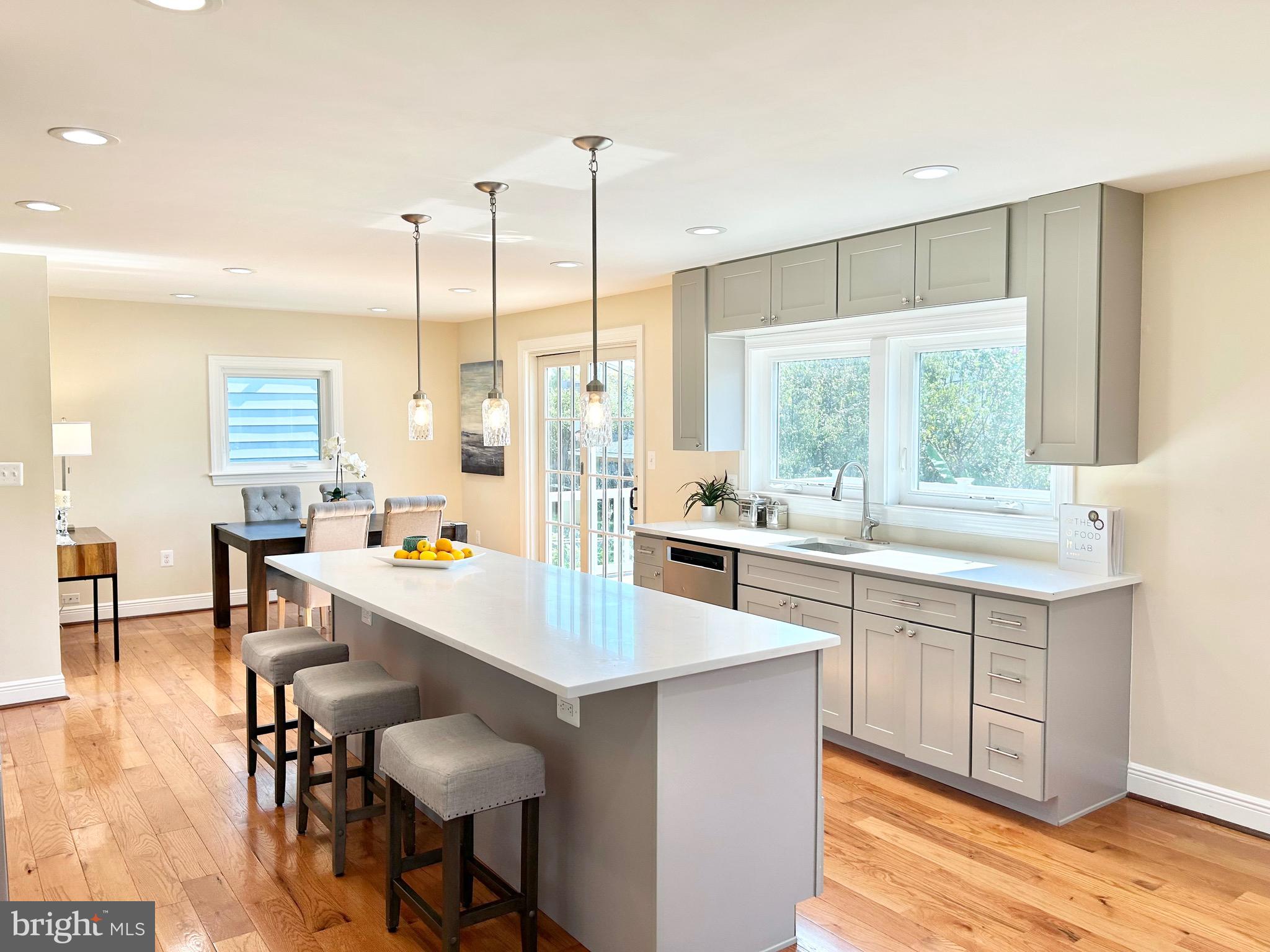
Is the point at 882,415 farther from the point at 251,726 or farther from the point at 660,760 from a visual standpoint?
the point at 251,726

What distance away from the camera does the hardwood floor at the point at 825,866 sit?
2.54 metres

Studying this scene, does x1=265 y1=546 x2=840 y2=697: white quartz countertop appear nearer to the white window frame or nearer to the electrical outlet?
the electrical outlet

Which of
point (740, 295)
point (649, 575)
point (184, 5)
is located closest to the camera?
point (184, 5)

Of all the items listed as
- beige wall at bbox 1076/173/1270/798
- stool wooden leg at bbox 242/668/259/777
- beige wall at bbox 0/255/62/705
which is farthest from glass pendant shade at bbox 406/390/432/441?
beige wall at bbox 1076/173/1270/798

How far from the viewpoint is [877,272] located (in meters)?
3.96

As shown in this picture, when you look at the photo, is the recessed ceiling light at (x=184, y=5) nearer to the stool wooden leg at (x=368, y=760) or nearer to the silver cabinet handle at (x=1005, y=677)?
the stool wooden leg at (x=368, y=760)

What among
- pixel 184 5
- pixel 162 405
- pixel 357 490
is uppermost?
pixel 184 5

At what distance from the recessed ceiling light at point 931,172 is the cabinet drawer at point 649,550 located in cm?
235

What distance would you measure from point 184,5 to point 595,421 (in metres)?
1.52

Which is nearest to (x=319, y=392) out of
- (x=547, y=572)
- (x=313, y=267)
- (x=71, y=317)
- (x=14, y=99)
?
(x=71, y=317)

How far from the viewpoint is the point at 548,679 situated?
2.06 meters

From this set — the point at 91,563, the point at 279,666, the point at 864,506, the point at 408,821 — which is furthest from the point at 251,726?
the point at 864,506

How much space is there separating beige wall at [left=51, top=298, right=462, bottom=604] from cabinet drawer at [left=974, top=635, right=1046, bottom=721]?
5508 mm

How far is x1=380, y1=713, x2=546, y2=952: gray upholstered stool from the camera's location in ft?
7.40
